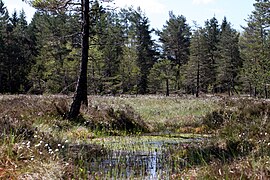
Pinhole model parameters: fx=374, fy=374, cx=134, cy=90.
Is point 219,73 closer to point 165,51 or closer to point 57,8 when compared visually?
point 165,51

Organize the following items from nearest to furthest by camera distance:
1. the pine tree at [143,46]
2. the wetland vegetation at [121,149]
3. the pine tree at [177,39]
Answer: the wetland vegetation at [121,149]
the pine tree at [143,46]
the pine tree at [177,39]

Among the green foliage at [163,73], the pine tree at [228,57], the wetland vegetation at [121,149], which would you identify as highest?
the pine tree at [228,57]

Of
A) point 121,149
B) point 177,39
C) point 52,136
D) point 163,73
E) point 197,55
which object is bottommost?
point 121,149

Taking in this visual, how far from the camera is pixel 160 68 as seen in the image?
51.5 meters

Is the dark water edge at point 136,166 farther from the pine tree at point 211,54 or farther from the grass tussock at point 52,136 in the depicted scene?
the pine tree at point 211,54

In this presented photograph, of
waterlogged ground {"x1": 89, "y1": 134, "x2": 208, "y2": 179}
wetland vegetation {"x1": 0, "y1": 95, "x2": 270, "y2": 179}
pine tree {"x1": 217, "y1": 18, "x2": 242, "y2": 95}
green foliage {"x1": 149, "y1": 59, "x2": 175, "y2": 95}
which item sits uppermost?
pine tree {"x1": 217, "y1": 18, "x2": 242, "y2": 95}

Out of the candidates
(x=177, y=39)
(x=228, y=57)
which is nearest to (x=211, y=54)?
(x=177, y=39)

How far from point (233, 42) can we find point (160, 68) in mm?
11827

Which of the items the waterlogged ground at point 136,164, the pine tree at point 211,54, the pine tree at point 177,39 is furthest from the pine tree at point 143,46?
the waterlogged ground at point 136,164

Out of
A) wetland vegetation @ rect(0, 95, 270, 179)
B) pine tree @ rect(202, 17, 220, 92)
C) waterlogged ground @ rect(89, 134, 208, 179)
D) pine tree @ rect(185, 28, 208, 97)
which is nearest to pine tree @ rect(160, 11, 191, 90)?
pine tree @ rect(202, 17, 220, 92)

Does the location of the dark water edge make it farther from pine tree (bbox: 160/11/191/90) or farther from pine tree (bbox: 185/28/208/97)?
pine tree (bbox: 160/11/191/90)

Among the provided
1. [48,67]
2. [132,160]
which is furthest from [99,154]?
[48,67]

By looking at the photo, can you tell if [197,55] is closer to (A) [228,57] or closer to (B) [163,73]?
(B) [163,73]

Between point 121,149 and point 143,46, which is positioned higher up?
point 143,46
